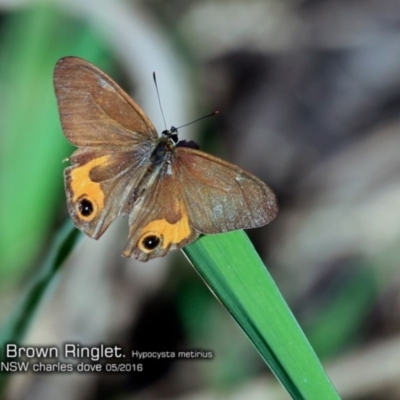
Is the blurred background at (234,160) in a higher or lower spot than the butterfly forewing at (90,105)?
lower

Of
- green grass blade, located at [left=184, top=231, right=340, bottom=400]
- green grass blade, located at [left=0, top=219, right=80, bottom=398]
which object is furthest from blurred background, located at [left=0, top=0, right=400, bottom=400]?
green grass blade, located at [left=184, top=231, right=340, bottom=400]

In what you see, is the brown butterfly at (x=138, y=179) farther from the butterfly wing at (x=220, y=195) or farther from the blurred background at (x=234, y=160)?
the blurred background at (x=234, y=160)

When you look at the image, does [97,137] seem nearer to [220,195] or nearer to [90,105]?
[90,105]

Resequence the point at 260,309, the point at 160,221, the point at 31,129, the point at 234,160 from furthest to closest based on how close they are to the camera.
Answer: the point at 234,160 < the point at 31,129 < the point at 160,221 < the point at 260,309

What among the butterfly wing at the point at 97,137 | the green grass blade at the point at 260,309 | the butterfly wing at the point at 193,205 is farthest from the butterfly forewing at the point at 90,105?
the green grass blade at the point at 260,309

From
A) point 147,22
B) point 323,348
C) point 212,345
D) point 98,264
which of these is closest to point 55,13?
point 147,22

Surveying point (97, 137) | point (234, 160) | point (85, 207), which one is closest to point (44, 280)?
point (85, 207)

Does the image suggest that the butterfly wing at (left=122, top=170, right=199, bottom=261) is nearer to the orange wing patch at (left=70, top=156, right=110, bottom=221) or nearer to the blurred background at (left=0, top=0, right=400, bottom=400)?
the orange wing patch at (left=70, top=156, right=110, bottom=221)
